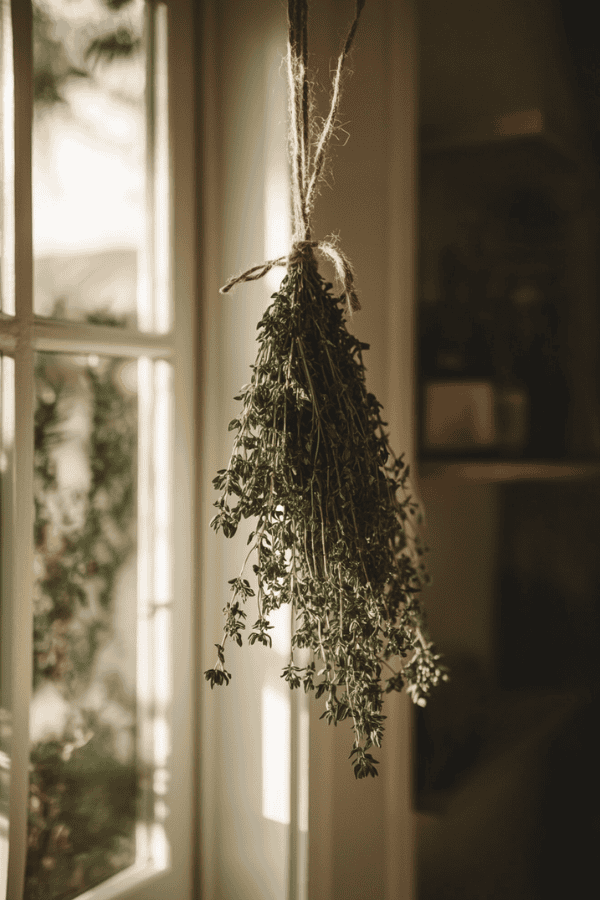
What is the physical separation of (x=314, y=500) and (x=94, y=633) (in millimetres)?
505

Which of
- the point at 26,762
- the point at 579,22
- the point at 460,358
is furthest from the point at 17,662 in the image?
the point at 579,22

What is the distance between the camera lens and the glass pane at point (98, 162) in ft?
3.01

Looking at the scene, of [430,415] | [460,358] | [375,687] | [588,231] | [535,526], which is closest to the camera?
[375,687]

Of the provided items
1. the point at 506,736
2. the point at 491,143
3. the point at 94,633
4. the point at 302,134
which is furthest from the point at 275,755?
the point at 491,143

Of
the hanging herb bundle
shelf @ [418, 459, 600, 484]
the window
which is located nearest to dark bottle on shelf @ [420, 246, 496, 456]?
shelf @ [418, 459, 600, 484]

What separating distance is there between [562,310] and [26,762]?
1.52 metres

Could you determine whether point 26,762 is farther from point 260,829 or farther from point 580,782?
point 580,782

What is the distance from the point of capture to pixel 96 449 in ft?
3.34

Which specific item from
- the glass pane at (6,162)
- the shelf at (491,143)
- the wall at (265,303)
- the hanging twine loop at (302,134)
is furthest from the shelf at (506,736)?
the shelf at (491,143)

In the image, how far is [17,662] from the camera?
847mm

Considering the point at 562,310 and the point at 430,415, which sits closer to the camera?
the point at 430,415

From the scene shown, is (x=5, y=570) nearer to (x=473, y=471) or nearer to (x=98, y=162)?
(x=98, y=162)

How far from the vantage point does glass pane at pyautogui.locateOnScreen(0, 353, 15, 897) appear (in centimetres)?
83

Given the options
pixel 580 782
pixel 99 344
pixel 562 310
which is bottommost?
pixel 580 782
